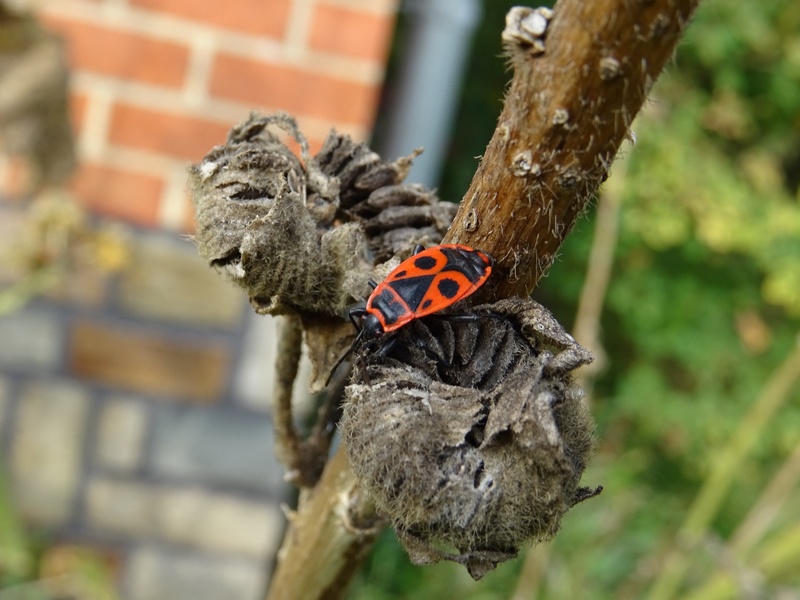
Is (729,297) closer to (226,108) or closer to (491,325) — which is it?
(226,108)

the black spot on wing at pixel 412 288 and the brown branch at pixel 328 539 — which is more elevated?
the black spot on wing at pixel 412 288

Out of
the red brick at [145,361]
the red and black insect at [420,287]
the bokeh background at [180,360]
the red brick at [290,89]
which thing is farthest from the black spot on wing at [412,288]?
the red brick at [145,361]

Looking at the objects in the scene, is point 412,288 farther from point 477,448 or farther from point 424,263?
point 477,448

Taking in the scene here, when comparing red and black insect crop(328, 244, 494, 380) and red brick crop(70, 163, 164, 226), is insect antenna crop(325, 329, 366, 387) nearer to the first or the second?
red and black insect crop(328, 244, 494, 380)

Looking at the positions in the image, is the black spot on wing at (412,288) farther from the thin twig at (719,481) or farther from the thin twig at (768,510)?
the thin twig at (768,510)

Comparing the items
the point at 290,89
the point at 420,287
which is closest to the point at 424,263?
the point at 420,287

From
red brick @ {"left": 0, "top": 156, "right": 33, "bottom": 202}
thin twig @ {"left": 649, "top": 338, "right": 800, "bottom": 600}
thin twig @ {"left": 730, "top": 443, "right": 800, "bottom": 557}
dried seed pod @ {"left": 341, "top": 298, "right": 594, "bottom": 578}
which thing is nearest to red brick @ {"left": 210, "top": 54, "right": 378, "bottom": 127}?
red brick @ {"left": 0, "top": 156, "right": 33, "bottom": 202}
